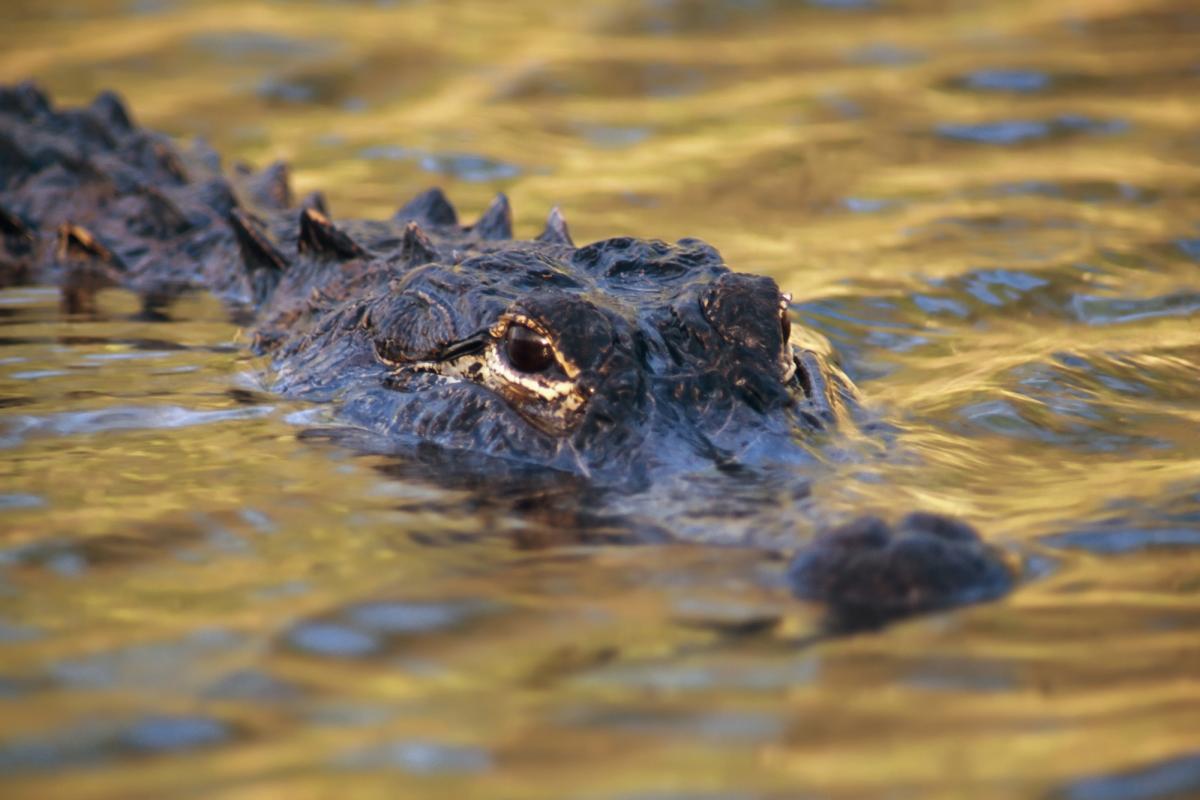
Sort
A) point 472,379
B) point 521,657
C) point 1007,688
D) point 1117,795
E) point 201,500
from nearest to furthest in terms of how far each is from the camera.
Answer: point 1117,795, point 1007,688, point 521,657, point 201,500, point 472,379

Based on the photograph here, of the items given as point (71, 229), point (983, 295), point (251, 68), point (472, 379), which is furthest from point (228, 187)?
point (251, 68)

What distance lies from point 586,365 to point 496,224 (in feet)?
7.29

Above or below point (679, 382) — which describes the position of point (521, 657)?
below

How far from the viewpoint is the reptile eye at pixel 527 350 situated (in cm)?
400

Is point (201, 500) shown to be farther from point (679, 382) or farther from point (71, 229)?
point (71, 229)

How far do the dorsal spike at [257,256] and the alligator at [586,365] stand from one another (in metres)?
0.01

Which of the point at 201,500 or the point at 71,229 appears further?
the point at 71,229

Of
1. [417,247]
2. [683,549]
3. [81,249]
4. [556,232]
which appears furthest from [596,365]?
[81,249]

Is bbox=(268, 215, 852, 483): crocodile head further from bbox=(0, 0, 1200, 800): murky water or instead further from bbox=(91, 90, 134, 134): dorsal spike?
bbox=(91, 90, 134, 134): dorsal spike

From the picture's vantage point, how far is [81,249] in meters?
6.77

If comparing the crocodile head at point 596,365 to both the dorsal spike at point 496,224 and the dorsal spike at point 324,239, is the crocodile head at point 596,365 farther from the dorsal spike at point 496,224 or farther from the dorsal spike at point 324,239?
the dorsal spike at point 496,224

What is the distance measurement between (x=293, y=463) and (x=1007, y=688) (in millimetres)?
2141

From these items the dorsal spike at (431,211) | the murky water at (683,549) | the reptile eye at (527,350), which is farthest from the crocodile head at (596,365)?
the dorsal spike at (431,211)

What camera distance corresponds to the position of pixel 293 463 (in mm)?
4035
